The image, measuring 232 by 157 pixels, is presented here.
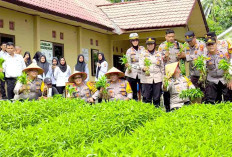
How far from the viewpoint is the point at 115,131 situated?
15.0ft

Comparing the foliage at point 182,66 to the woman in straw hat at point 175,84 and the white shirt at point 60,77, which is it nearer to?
the woman in straw hat at point 175,84

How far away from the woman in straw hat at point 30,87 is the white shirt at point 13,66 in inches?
37.1

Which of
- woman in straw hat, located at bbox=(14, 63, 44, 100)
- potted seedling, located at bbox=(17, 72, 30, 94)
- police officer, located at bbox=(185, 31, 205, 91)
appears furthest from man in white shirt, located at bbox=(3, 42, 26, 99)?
police officer, located at bbox=(185, 31, 205, 91)

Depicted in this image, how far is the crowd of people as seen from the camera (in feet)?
24.8

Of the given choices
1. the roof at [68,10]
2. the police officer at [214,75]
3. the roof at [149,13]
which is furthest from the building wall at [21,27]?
the police officer at [214,75]

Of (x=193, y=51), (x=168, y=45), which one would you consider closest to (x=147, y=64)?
(x=168, y=45)

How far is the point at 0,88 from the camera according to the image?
976cm

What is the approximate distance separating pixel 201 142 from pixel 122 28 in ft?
44.8

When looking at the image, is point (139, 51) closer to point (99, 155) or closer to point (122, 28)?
point (99, 155)

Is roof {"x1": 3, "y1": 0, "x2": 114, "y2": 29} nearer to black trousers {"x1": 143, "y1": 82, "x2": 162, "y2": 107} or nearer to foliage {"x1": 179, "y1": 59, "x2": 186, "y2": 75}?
black trousers {"x1": 143, "y1": 82, "x2": 162, "y2": 107}

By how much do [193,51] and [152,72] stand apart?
1000mm

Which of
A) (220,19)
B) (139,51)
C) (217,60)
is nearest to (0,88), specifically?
(139,51)

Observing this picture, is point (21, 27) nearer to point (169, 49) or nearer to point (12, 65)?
point (12, 65)

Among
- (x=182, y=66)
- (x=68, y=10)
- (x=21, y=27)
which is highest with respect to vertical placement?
(x=68, y=10)
